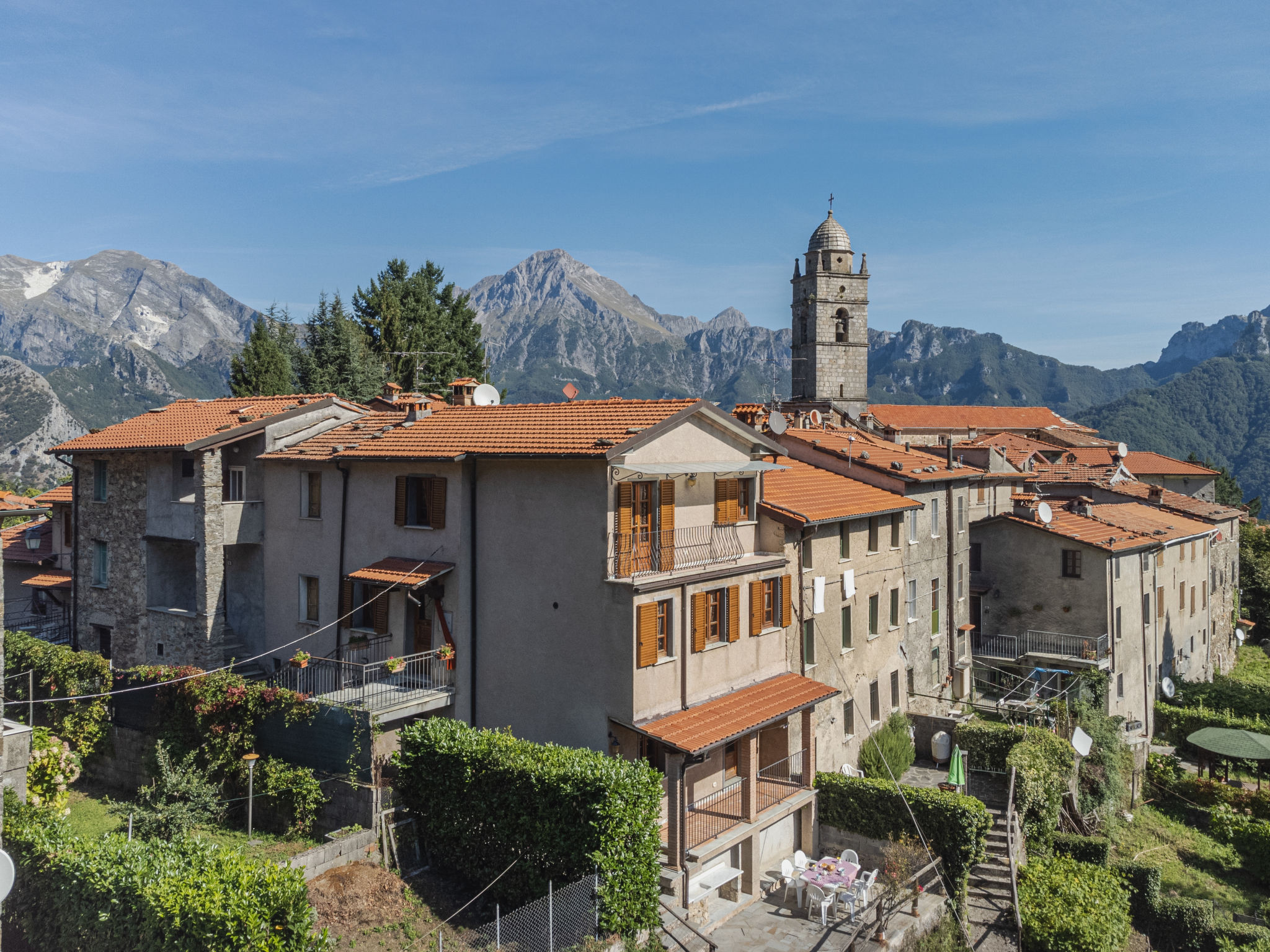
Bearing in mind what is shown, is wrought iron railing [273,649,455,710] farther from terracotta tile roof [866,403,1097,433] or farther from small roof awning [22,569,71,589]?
terracotta tile roof [866,403,1097,433]

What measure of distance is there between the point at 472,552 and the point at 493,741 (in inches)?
209

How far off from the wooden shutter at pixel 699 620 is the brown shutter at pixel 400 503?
833 centimetres

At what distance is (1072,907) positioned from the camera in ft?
76.7

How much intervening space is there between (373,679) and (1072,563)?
29168mm

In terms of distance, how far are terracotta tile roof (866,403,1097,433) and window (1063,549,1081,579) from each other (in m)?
43.7

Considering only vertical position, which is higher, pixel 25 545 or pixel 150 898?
pixel 25 545

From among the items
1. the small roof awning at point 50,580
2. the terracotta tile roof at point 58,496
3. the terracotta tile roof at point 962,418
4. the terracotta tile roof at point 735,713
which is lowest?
the terracotta tile roof at point 735,713

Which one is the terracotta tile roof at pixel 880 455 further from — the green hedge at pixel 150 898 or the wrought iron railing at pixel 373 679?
the green hedge at pixel 150 898

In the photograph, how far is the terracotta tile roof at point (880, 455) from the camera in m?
33.1

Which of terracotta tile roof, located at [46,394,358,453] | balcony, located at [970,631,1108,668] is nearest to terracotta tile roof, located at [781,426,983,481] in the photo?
balcony, located at [970,631,1108,668]

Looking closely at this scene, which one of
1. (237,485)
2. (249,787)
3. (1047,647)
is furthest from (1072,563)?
(237,485)

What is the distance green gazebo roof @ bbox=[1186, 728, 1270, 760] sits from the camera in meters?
35.1

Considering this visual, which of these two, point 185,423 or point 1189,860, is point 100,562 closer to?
point 185,423

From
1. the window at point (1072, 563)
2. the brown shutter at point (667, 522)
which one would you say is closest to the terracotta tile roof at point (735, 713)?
the brown shutter at point (667, 522)
